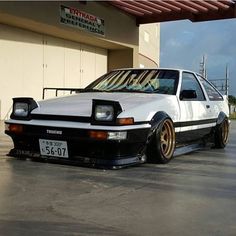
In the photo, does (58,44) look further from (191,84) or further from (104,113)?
(104,113)

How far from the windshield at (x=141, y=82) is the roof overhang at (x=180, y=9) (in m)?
7.54

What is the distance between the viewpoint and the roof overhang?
49.5 feet

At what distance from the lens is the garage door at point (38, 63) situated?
539 inches

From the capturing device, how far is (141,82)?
7.40 meters

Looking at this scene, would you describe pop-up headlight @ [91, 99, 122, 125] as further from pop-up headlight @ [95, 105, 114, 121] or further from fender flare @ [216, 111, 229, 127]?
fender flare @ [216, 111, 229, 127]

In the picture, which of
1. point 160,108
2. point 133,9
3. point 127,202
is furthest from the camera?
point 133,9

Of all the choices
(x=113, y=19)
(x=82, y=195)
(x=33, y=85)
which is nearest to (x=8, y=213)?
(x=82, y=195)

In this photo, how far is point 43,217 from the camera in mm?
4039

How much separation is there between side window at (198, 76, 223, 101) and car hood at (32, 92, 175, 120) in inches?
63.0

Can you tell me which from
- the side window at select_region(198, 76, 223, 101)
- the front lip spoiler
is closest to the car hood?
the front lip spoiler

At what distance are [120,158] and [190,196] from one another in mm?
1315

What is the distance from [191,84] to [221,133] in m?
1.43

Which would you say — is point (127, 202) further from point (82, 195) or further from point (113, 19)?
point (113, 19)

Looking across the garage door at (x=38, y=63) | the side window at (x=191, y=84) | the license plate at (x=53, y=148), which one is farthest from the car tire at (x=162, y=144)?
the garage door at (x=38, y=63)
